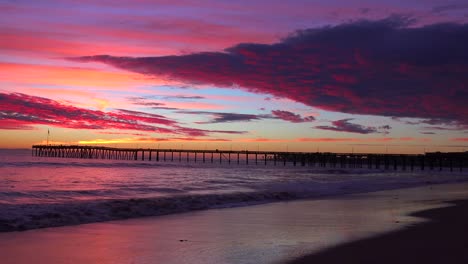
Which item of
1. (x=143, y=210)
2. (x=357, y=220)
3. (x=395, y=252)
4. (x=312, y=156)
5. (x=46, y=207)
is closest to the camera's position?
(x=395, y=252)

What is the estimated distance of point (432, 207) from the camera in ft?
55.1

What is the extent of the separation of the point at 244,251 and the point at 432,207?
1071 cm

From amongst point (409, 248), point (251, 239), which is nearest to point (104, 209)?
point (251, 239)

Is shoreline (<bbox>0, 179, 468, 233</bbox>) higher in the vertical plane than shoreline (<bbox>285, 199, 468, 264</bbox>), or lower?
lower

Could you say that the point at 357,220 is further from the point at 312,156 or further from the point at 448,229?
the point at 312,156

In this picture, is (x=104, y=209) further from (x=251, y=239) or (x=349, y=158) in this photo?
(x=349, y=158)

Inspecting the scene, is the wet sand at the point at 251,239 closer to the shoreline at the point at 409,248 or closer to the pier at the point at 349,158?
the shoreline at the point at 409,248

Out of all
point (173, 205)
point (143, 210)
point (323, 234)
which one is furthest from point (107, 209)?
point (323, 234)

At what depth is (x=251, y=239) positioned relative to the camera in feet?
31.5

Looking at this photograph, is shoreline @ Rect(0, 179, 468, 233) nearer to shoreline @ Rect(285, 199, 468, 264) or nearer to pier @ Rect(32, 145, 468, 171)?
shoreline @ Rect(285, 199, 468, 264)

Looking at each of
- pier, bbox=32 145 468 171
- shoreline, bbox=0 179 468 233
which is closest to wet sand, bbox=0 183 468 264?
shoreline, bbox=0 179 468 233

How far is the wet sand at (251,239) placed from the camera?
7789mm

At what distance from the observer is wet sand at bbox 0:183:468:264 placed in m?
7.79

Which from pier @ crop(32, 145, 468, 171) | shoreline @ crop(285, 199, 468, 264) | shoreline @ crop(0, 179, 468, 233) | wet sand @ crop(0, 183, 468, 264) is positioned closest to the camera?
shoreline @ crop(285, 199, 468, 264)
